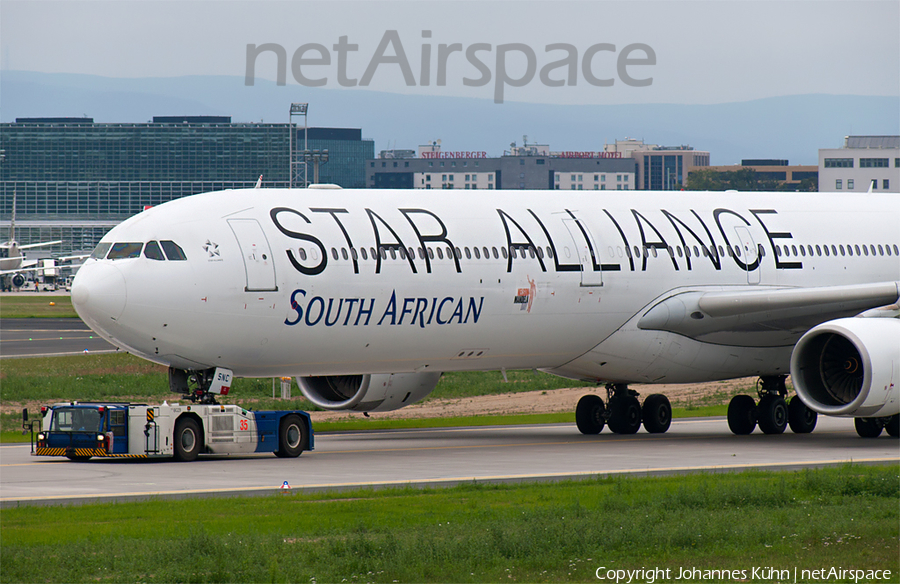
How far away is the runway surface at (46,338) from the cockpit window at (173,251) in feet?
119

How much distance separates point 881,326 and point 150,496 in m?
15.7

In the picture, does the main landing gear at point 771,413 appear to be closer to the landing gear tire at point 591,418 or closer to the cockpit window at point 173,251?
the landing gear tire at point 591,418

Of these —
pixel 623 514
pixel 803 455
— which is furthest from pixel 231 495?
pixel 803 455

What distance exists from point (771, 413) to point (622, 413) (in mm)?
A: 3622

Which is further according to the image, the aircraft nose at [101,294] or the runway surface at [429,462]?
the aircraft nose at [101,294]

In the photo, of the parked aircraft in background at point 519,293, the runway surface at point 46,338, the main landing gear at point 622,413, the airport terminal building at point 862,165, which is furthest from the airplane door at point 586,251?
the airport terminal building at point 862,165

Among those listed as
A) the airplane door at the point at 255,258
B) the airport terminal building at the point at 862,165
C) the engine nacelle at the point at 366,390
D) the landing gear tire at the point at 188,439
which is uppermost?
the airport terminal building at the point at 862,165

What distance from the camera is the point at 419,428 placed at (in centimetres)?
3634

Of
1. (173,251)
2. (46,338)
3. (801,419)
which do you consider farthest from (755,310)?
(46,338)

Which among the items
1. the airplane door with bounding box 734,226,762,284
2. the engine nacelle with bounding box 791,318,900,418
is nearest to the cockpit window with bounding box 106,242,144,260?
the engine nacelle with bounding box 791,318,900,418

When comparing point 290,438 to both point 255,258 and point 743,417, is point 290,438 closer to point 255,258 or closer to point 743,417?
point 255,258

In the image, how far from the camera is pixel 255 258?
2403 cm

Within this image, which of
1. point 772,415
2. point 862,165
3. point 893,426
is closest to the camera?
point 893,426

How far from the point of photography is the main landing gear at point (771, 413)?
1254 inches
